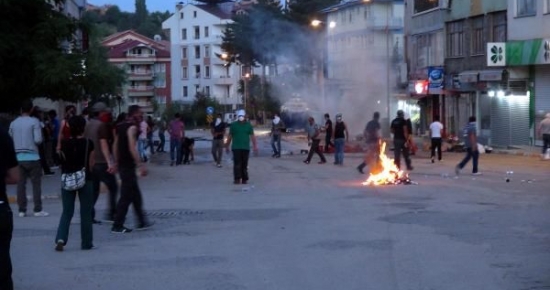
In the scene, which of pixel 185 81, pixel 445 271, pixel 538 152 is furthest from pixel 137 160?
pixel 185 81

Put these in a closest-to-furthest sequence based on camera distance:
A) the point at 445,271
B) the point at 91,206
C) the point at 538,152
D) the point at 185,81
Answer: the point at 445,271 < the point at 91,206 < the point at 538,152 < the point at 185,81

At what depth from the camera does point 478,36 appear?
4484 centimetres

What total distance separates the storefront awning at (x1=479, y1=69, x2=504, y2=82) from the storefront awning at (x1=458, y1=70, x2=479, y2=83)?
515 mm

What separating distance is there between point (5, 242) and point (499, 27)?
124ft

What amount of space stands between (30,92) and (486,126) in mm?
24900

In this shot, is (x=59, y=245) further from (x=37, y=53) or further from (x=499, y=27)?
(x=499, y=27)

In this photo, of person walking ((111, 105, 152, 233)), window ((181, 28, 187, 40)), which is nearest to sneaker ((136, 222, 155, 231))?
person walking ((111, 105, 152, 233))

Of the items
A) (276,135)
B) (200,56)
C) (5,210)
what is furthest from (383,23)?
(5,210)

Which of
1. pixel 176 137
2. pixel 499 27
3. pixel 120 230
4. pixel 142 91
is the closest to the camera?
pixel 120 230

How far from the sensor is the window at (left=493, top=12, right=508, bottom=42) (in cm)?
4209

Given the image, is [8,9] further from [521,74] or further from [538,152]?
[521,74]

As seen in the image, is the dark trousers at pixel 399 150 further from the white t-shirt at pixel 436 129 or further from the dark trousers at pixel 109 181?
the dark trousers at pixel 109 181

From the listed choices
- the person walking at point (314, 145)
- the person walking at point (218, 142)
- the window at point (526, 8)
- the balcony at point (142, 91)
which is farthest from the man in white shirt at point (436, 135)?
the balcony at point (142, 91)

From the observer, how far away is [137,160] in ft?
44.5
